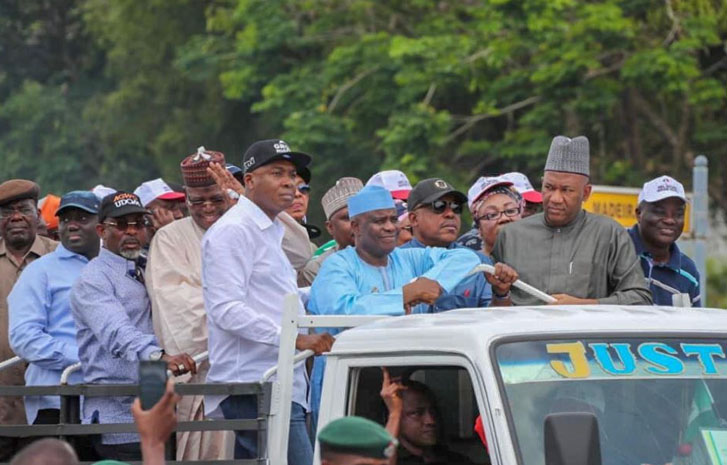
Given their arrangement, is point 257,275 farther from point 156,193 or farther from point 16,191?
point 156,193

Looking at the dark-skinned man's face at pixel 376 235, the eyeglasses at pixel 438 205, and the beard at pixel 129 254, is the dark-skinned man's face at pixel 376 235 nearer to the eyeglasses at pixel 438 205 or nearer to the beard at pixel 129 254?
the eyeglasses at pixel 438 205

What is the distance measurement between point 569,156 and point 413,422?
2.11 meters

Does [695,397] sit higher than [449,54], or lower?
lower

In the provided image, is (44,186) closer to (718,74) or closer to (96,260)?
(718,74)

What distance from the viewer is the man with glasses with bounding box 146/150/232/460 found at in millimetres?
6418

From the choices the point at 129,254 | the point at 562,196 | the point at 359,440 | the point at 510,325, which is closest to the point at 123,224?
the point at 129,254

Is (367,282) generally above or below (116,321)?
above

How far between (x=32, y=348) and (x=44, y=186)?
1115 inches

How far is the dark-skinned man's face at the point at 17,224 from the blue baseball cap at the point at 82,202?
0.73 meters

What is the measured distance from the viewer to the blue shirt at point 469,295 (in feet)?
21.1

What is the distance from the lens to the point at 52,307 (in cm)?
749

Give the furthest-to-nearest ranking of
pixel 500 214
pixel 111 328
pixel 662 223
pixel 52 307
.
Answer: pixel 500 214 → pixel 662 223 → pixel 52 307 → pixel 111 328

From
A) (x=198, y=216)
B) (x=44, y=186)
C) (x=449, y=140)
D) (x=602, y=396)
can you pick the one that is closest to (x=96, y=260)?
(x=198, y=216)

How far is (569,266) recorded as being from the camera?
643 centimetres
